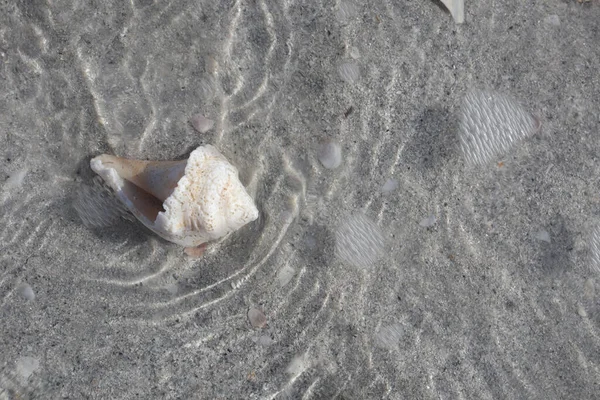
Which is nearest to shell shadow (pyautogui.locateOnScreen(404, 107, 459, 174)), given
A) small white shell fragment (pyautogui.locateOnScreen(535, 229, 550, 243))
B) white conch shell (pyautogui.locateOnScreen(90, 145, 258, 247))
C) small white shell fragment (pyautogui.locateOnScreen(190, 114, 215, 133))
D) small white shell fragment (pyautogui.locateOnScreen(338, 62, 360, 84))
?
small white shell fragment (pyautogui.locateOnScreen(338, 62, 360, 84))

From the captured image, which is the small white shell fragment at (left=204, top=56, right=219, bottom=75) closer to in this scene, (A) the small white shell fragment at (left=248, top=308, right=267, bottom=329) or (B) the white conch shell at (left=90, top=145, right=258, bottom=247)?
(B) the white conch shell at (left=90, top=145, right=258, bottom=247)

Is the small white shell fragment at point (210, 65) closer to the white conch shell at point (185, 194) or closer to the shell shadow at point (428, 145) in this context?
the white conch shell at point (185, 194)

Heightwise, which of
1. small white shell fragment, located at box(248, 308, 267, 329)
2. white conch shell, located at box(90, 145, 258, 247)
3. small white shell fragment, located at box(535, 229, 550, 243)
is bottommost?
small white shell fragment, located at box(535, 229, 550, 243)

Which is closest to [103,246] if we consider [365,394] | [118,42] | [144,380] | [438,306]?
[144,380]

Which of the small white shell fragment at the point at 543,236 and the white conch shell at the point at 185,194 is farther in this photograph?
the small white shell fragment at the point at 543,236

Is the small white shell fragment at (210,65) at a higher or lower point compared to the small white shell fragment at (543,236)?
higher

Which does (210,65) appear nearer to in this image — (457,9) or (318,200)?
(318,200)

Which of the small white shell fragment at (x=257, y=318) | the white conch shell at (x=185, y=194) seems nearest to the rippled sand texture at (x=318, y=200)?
the small white shell fragment at (x=257, y=318)
